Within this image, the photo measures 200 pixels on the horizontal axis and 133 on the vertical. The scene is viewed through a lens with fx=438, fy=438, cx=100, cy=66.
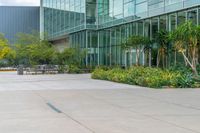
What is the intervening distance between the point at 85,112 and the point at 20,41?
49276 millimetres

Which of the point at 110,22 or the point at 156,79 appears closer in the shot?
the point at 156,79

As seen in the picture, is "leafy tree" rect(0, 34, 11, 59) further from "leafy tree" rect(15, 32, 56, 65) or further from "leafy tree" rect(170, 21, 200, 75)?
"leafy tree" rect(170, 21, 200, 75)

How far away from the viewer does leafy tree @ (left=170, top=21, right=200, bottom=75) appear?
24.1 m

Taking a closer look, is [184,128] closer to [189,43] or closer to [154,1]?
[189,43]

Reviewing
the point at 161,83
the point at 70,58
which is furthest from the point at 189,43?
the point at 70,58

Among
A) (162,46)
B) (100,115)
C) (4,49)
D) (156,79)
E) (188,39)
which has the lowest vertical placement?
(100,115)

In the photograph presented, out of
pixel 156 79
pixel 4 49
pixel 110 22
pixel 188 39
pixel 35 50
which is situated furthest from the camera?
pixel 4 49

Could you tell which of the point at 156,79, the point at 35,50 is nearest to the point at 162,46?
the point at 156,79

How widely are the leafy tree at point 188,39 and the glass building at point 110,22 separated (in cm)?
361

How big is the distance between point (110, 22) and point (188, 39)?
2011cm

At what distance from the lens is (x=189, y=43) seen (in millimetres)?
25094

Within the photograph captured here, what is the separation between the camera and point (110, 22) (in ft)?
145

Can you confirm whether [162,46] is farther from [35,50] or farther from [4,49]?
[4,49]

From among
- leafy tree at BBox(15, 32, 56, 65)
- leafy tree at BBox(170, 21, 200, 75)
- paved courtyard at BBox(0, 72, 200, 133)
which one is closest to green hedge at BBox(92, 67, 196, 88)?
leafy tree at BBox(170, 21, 200, 75)
